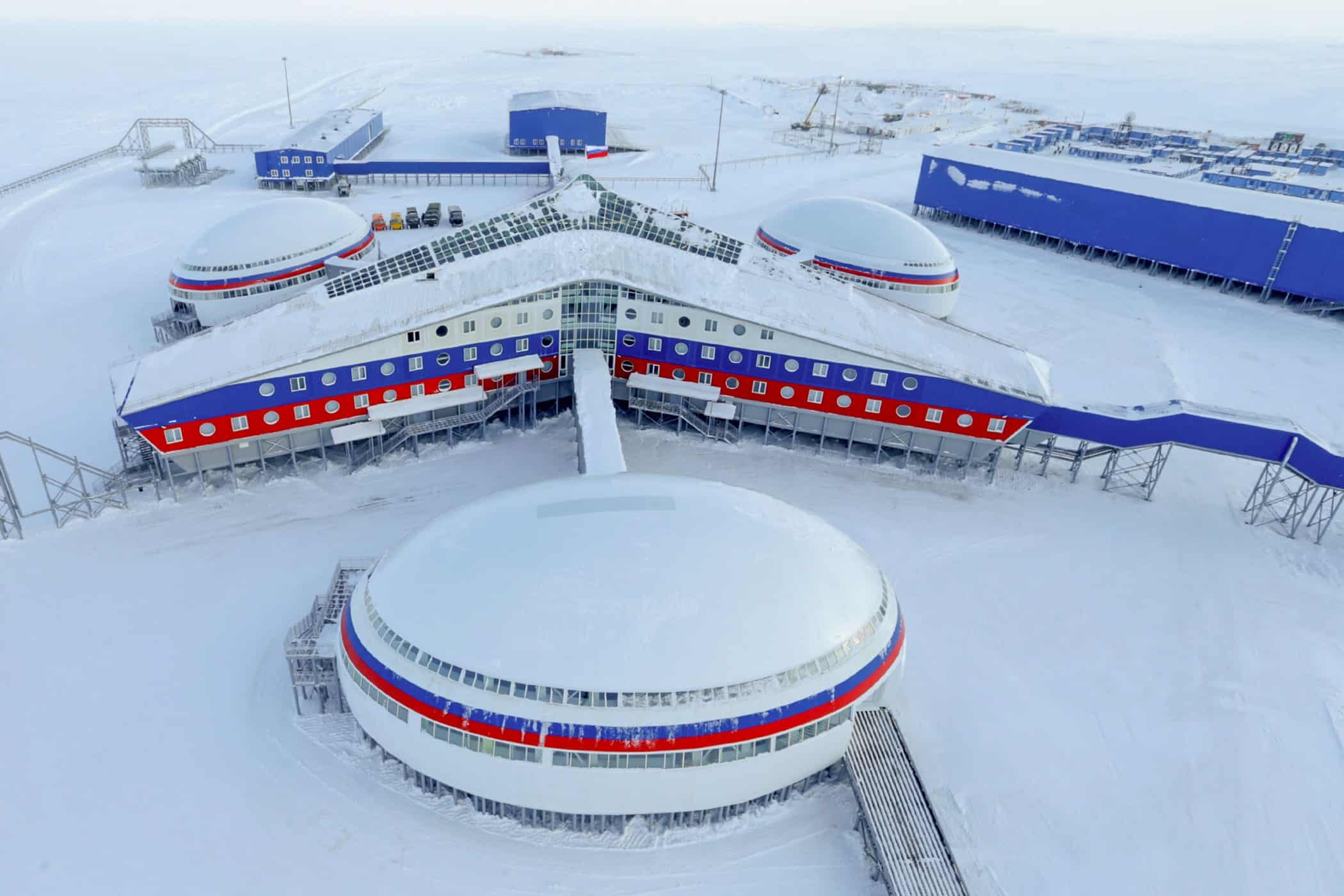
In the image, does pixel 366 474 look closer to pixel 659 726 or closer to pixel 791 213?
pixel 659 726

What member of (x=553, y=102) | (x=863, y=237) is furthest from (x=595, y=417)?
(x=553, y=102)

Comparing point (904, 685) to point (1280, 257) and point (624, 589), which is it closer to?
point (624, 589)

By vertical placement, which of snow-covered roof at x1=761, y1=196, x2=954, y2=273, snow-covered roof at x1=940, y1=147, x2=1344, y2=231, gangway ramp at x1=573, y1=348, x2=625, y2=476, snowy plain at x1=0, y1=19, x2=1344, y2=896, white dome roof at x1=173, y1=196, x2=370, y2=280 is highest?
snow-covered roof at x1=940, y1=147, x2=1344, y2=231

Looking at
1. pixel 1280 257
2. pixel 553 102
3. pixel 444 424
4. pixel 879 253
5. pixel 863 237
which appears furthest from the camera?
pixel 553 102

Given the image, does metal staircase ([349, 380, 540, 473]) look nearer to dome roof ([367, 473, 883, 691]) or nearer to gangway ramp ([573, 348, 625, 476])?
gangway ramp ([573, 348, 625, 476])

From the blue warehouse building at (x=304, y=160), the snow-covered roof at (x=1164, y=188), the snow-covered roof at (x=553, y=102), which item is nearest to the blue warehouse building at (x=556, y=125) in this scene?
the snow-covered roof at (x=553, y=102)

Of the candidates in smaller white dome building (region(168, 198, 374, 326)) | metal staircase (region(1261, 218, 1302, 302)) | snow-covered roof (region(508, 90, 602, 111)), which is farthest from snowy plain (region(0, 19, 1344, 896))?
snow-covered roof (region(508, 90, 602, 111))
